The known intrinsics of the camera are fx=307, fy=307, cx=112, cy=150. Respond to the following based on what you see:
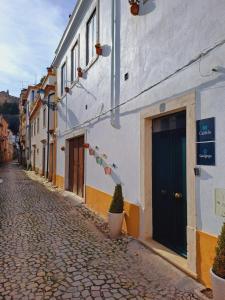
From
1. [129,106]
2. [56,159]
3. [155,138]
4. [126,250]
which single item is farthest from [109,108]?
[56,159]

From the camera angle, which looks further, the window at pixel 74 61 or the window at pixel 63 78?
the window at pixel 63 78

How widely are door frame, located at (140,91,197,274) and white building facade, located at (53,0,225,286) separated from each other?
0.6 inches

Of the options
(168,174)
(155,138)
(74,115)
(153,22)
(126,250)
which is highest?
(153,22)

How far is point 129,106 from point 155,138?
1276 mm

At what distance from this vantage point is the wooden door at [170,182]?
5094mm

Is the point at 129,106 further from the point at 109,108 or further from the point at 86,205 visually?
the point at 86,205

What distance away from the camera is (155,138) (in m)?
5.93

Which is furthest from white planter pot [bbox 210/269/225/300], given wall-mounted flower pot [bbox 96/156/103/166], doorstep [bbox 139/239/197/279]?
wall-mounted flower pot [bbox 96/156/103/166]

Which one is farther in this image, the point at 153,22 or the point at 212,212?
the point at 153,22

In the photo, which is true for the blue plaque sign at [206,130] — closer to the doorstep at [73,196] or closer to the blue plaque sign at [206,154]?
the blue plaque sign at [206,154]

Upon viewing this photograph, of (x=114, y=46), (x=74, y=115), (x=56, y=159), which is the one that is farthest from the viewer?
(x=56, y=159)

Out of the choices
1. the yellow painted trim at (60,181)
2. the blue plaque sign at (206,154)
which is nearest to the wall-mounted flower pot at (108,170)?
the blue plaque sign at (206,154)

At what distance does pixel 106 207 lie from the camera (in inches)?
324

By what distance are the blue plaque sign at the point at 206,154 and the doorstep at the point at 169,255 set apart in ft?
5.18
